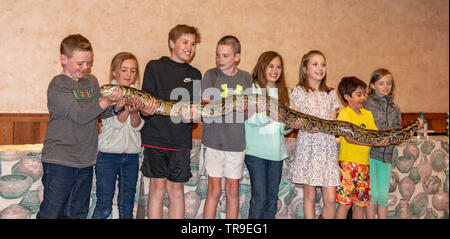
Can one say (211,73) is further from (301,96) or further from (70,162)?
(70,162)

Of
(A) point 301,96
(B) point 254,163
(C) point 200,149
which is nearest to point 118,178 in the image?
(C) point 200,149

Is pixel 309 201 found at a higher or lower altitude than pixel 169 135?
lower

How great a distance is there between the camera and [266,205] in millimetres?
3607

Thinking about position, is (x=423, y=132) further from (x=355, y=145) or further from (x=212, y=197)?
(x=212, y=197)

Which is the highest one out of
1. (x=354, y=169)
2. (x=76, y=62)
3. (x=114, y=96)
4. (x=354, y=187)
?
(x=76, y=62)

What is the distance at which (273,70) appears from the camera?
144 inches

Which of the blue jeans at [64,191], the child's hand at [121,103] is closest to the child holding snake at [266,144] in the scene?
the child's hand at [121,103]

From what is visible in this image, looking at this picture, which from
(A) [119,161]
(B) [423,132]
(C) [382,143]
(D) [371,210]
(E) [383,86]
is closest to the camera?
(A) [119,161]

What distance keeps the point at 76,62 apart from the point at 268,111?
6.13 ft

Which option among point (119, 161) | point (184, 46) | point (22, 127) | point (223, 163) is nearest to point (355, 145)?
point (223, 163)

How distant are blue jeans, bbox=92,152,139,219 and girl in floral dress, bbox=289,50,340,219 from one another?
1.73 m

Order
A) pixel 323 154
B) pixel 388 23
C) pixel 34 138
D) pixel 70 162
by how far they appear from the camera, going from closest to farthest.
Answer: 1. pixel 70 162
2. pixel 323 154
3. pixel 34 138
4. pixel 388 23

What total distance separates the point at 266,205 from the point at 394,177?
2.06 meters

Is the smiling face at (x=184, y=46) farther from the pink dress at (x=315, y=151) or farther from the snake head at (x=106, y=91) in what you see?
the pink dress at (x=315, y=151)
